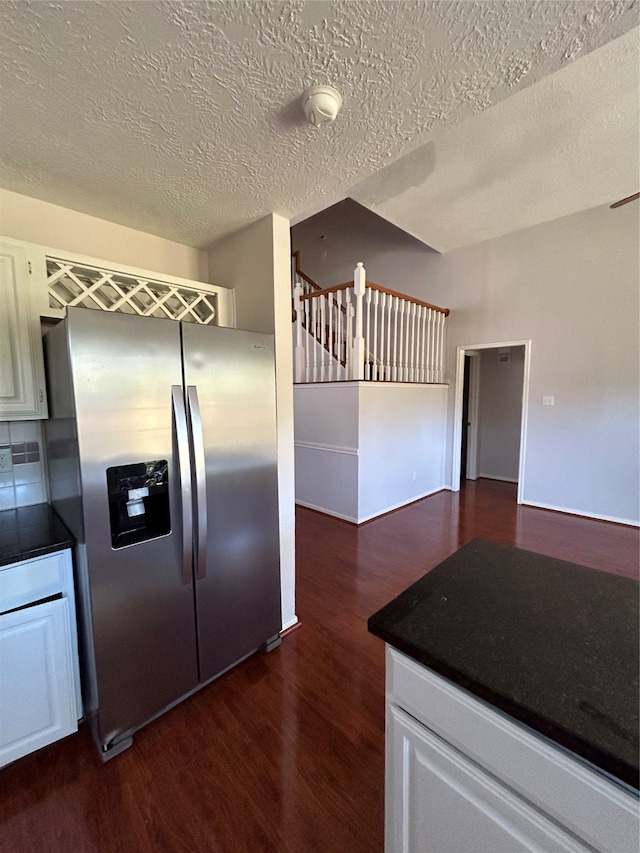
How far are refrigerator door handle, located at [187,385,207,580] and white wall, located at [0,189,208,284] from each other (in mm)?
1057

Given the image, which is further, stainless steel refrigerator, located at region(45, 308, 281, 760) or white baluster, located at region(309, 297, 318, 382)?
white baluster, located at region(309, 297, 318, 382)

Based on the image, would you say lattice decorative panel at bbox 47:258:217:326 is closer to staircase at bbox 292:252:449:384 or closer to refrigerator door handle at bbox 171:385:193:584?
refrigerator door handle at bbox 171:385:193:584

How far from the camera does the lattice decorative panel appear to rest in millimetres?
1721

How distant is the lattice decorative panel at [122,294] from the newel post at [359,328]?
200cm

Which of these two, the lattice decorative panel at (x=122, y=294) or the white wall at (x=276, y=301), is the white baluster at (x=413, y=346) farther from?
the lattice decorative panel at (x=122, y=294)

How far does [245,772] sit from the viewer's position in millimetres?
1411

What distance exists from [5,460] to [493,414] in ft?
20.1

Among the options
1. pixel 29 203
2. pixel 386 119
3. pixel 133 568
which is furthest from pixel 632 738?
pixel 29 203

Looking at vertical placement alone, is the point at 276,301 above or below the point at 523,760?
above

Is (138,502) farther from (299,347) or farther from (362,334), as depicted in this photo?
(299,347)

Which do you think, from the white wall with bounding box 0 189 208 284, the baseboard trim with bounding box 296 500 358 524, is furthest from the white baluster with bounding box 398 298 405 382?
the white wall with bounding box 0 189 208 284

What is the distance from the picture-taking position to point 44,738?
1418mm

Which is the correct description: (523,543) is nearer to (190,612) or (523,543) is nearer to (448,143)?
(190,612)

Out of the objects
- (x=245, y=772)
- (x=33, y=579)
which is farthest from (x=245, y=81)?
(x=245, y=772)
